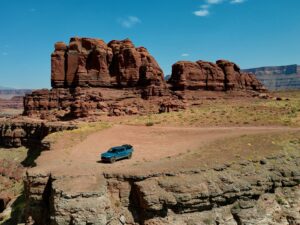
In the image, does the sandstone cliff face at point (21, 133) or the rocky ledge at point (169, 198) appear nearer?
the rocky ledge at point (169, 198)

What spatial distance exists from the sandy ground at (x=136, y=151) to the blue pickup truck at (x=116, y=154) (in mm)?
501

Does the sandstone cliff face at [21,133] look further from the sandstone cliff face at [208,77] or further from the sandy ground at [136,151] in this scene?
the sandstone cliff face at [208,77]

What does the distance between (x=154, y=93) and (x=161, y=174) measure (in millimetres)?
45555

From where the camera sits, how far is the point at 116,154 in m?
23.3

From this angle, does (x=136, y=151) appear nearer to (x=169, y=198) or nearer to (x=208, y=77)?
(x=169, y=198)

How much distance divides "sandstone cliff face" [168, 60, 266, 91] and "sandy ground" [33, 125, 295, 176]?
35756mm

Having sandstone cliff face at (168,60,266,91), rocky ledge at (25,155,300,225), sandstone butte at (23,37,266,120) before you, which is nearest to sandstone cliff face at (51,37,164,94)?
sandstone butte at (23,37,266,120)

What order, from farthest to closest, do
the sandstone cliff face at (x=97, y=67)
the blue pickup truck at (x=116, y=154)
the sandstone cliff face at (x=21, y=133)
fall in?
the sandstone cliff face at (x=97, y=67)
the sandstone cliff face at (x=21, y=133)
the blue pickup truck at (x=116, y=154)

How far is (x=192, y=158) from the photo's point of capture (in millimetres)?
22344

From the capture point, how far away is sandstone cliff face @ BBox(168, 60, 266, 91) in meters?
74.6

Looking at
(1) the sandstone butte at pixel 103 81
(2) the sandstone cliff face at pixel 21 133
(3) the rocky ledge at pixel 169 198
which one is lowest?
(2) the sandstone cliff face at pixel 21 133

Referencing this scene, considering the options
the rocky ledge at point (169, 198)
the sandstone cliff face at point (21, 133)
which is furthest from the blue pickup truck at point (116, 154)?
the sandstone cliff face at point (21, 133)

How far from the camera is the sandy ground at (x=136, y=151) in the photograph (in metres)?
20.5

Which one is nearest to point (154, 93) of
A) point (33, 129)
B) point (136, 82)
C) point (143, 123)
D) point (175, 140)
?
point (136, 82)
